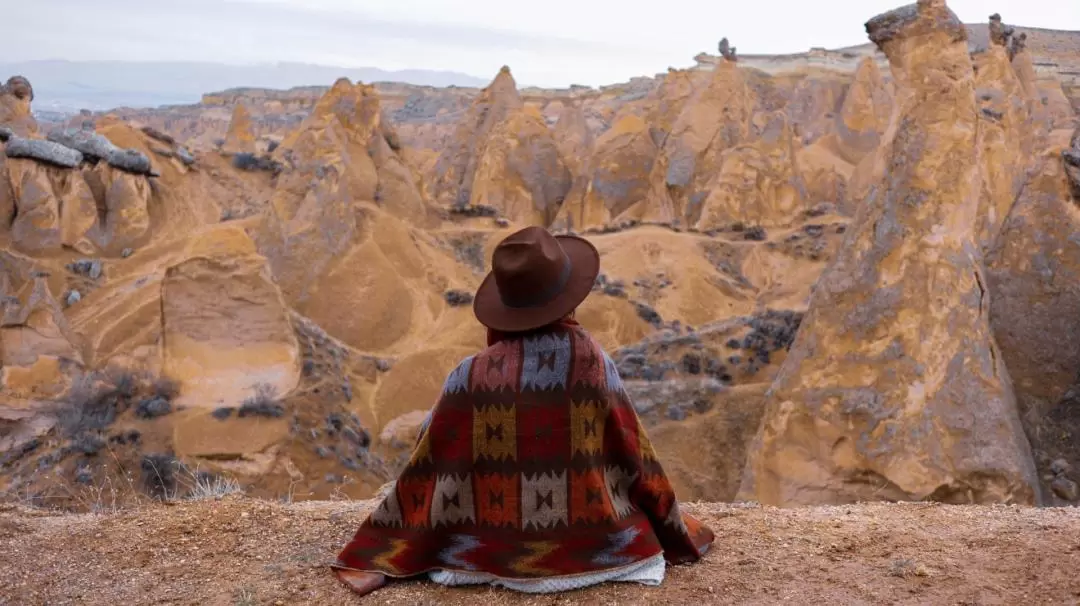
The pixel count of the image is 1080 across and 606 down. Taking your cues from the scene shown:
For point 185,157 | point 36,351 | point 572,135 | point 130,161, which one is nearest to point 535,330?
point 36,351

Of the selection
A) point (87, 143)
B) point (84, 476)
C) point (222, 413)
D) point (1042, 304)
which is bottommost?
point (84, 476)

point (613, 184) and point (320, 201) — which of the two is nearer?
point (320, 201)

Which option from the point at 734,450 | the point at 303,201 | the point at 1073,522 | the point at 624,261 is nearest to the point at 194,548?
the point at 1073,522

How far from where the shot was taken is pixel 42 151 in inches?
718

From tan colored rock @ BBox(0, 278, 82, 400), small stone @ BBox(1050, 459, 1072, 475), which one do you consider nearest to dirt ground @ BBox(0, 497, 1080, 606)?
small stone @ BBox(1050, 459, 1072, 475)

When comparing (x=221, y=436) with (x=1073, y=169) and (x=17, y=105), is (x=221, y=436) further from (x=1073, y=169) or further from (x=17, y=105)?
(x=17, y=105)

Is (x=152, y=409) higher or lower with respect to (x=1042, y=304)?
lower

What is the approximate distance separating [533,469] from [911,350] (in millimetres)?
5825

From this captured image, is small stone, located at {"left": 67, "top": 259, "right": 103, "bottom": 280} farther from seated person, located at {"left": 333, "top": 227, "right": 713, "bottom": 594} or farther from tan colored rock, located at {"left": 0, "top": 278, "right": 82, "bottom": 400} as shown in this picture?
seated person, located at {"left": 333, "top": 227, "right": 713, "bottom": 594}

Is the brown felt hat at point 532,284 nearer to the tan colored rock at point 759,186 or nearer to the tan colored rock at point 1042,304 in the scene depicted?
the tan colored rock at point 1042,304

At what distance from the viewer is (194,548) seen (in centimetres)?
404

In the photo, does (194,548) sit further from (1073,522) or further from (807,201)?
(807,201)

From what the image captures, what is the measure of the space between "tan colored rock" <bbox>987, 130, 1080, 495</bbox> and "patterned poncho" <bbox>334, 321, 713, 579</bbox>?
6086 millimetres

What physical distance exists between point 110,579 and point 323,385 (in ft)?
30.5
